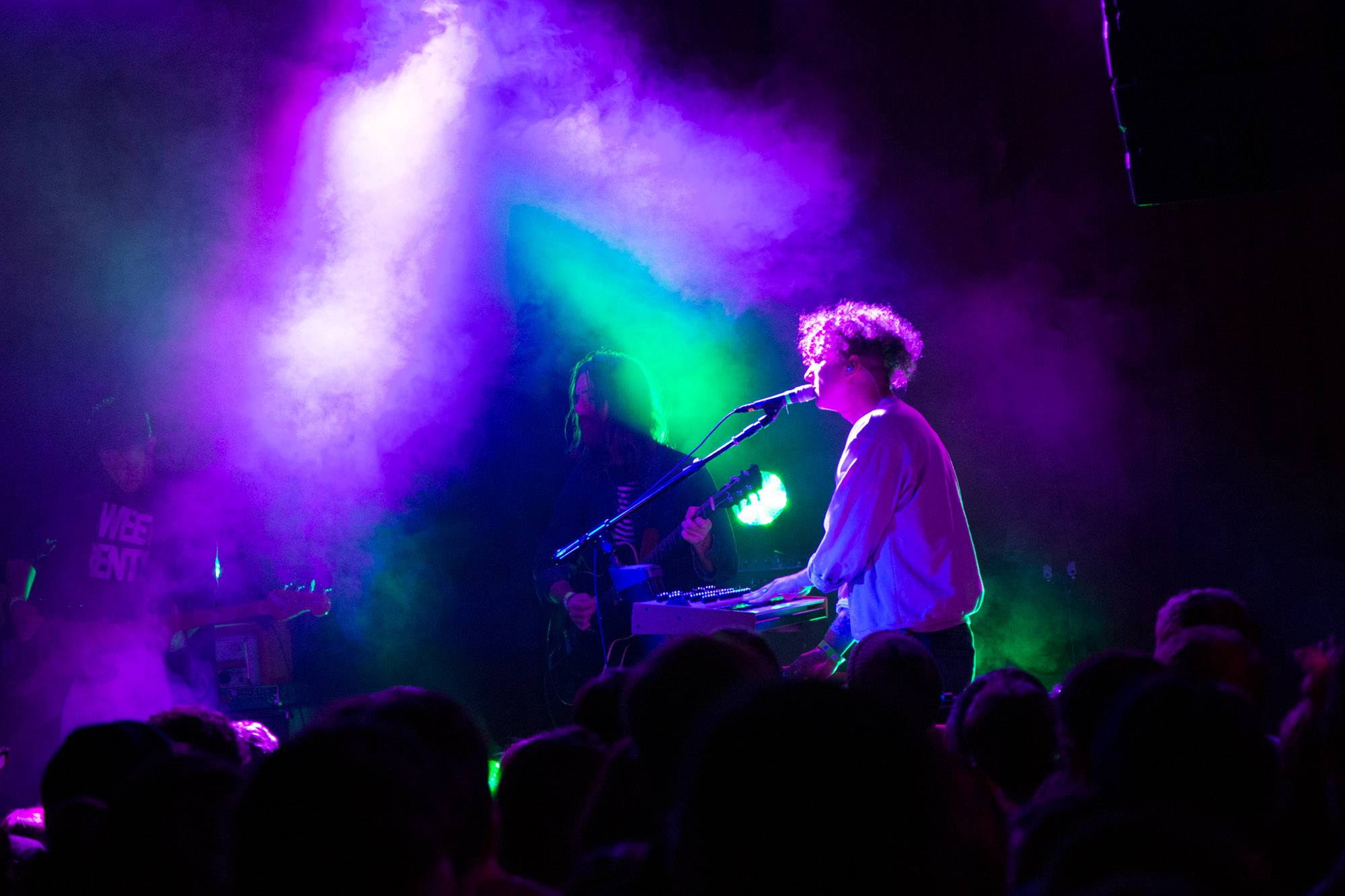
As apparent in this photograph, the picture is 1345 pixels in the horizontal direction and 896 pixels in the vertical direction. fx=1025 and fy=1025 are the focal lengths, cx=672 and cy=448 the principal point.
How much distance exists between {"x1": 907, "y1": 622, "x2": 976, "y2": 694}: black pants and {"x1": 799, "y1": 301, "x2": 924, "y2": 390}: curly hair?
1.02 meters

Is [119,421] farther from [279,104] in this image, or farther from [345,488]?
[279,104]

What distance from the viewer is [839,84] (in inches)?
242

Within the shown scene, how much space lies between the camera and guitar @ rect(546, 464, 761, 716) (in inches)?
199

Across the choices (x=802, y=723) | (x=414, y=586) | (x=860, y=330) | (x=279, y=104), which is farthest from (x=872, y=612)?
(x=279, y=104)

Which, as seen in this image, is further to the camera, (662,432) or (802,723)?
(662,432)

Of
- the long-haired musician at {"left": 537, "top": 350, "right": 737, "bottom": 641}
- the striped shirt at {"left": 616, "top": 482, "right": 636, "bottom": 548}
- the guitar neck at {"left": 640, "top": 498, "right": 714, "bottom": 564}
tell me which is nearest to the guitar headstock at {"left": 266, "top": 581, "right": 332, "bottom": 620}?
the long-haired musician at {"left": 537, "top": 350, "right": 737, "bottom": 641}

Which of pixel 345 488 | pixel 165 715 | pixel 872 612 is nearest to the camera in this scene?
pixel 165 715

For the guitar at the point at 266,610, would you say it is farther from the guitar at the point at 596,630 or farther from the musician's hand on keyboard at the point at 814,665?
the musician's hand on keyboard at the point at 814,665

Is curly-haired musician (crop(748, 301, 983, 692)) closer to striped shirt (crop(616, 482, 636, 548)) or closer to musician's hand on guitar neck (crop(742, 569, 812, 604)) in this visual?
musician's hand on guitar neck (crop(742, 569, 812, 604))

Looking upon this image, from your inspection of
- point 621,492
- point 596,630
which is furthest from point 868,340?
point 596,630

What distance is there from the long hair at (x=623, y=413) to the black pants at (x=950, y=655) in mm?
2343

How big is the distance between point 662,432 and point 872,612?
94.5 inches

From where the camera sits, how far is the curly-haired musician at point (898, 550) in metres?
3.54

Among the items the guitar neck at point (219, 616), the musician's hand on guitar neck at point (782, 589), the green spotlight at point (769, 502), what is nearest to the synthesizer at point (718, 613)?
the musician's hand on guitar neck at point (782, 589)
